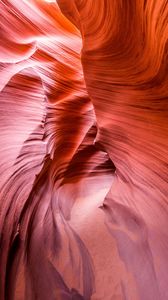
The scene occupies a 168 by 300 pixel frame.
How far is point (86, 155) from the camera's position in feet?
5.34

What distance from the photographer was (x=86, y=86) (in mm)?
1626

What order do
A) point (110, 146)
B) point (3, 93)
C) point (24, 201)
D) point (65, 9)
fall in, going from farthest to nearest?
A: point (65, 9), point (110, 146), point (3, 93), point (24, 201)

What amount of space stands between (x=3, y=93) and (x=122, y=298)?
2.83 ft

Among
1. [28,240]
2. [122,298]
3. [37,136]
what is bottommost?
[122,298]

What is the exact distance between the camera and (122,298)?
102 cm

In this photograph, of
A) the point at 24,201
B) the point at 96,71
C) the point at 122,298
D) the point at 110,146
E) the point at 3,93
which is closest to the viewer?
the point at 122,298

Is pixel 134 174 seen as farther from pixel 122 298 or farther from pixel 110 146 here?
pixel 122 298

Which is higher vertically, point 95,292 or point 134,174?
point 134,174

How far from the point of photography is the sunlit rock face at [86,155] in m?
1.07

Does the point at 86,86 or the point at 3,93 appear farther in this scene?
the point at 86,86

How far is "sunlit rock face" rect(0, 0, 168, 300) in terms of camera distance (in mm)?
1070

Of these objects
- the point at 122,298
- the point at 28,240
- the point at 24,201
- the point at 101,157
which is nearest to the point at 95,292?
the point at 122,298

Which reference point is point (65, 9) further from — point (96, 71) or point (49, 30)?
point (96, 71)

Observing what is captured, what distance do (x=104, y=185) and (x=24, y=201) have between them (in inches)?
18.0
